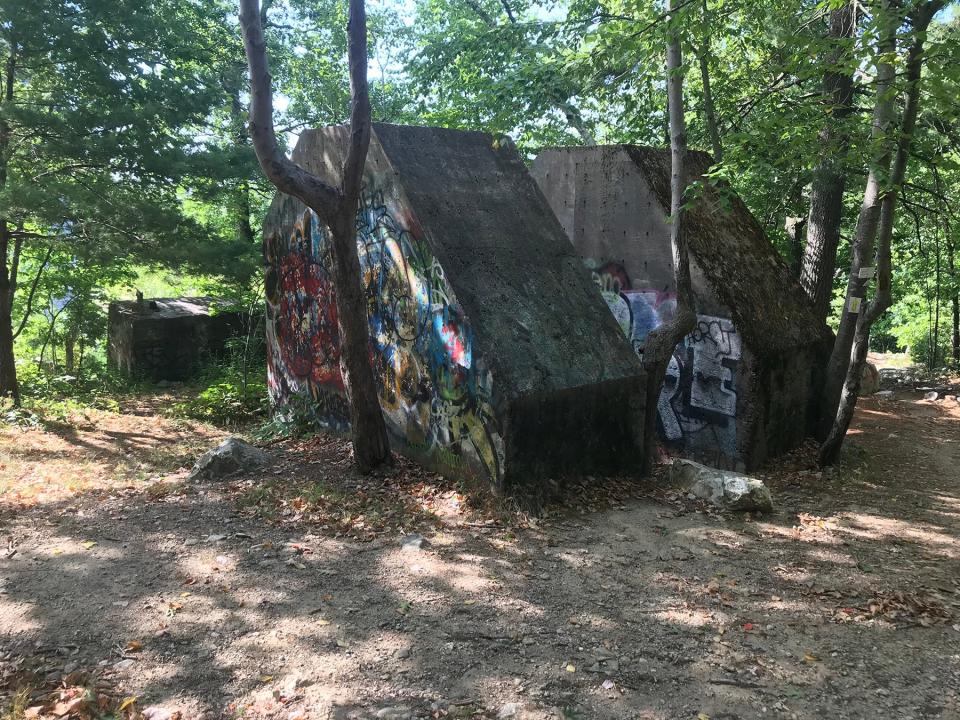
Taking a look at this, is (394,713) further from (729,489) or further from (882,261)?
(882,261)

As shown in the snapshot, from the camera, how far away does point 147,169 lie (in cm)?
1126

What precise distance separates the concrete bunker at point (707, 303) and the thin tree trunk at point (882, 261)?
62cm

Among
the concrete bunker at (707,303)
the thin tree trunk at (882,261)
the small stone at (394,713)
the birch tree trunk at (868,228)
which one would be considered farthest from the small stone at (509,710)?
the thin tree trunk at (882,261)

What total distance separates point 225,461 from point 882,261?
310 inches

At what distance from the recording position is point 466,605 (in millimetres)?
4914

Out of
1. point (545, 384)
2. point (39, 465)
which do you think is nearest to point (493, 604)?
point (545, 384)

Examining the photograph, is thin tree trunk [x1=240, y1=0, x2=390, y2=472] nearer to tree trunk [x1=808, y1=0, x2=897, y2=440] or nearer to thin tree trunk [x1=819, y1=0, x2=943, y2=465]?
tree trunk [x1=808, y1=0, x2=897, y2=440]

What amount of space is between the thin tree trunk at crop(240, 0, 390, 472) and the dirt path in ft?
2.02

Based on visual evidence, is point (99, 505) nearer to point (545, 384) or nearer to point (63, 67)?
point (545, 384)

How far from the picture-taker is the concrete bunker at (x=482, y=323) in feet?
22.7

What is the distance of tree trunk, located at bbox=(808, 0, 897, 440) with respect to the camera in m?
7.10

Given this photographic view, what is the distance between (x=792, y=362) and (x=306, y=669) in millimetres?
7345

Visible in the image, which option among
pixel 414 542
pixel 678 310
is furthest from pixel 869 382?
pixel 414 542

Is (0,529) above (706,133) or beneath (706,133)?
beneath
